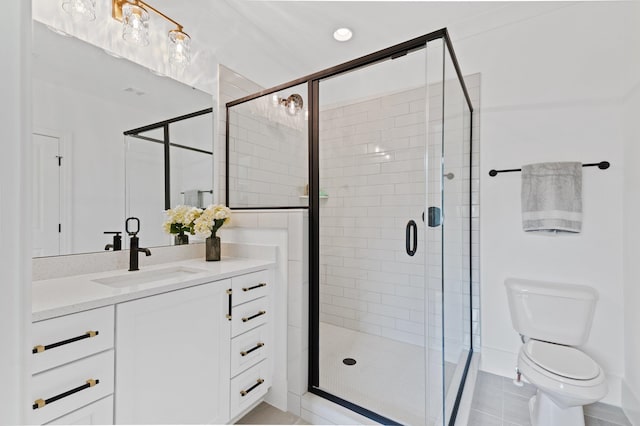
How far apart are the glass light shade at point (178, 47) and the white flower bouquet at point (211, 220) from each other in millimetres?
928

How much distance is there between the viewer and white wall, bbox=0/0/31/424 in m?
0.29

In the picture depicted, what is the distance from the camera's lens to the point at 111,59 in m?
1.58

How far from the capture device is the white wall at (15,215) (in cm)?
29

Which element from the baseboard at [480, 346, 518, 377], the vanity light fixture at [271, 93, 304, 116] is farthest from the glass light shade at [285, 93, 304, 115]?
the baseboard at [480, 346, 518, 377]

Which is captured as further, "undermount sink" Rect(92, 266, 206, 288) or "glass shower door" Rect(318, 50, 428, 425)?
"glass shower door" Rect(318, 50, 428, 425)

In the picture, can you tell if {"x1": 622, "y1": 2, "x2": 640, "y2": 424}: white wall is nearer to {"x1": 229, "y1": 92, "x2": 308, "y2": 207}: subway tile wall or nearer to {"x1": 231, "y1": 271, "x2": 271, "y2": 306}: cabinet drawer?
{"x1": 229, "y1": 92, "x2": 308, "y2": 207}: subway tile wall

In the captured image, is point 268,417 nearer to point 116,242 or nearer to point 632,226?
point 116,242

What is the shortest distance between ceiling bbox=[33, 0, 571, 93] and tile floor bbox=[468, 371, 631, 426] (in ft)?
8.50

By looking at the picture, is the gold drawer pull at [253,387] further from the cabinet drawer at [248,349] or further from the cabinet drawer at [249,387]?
the cabinet drawer at [248,349]

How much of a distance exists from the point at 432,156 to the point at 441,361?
1075mm

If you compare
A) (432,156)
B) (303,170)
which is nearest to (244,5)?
(303,170)

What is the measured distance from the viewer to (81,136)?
1447mm

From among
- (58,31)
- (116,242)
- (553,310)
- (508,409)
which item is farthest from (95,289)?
(553,310)

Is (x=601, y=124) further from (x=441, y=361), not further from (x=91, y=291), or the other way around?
(x=91, y=291)
